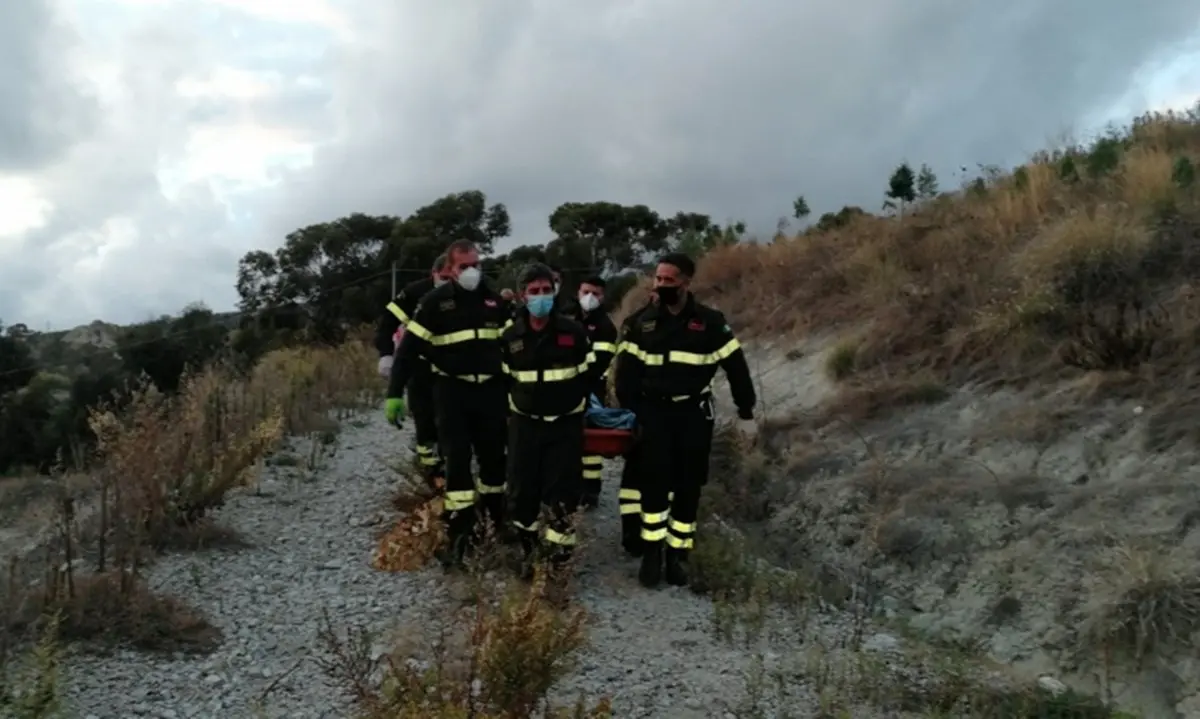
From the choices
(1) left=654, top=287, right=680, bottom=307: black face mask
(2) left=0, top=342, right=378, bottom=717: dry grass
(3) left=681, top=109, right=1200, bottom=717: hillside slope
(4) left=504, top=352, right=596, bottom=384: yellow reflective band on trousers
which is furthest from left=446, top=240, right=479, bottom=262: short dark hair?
(3) left=681, top=109, right=1200, bottom=717: hillside slope

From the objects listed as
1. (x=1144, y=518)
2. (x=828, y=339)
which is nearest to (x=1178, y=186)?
(x=828, y=339)

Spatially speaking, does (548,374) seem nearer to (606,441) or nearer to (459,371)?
(459,371)

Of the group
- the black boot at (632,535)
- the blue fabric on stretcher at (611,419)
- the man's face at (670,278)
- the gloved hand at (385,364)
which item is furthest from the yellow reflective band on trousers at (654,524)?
the gloved hand at (385,364)

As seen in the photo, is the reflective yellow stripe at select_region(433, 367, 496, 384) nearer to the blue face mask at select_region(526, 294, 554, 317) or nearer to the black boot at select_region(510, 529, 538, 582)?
the blue face mask at select_region(526, 294, 554, 317)

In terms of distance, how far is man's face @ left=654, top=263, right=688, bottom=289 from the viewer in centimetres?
730

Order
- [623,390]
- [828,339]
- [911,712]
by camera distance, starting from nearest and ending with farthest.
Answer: [911,712], [623,390], [828,339]

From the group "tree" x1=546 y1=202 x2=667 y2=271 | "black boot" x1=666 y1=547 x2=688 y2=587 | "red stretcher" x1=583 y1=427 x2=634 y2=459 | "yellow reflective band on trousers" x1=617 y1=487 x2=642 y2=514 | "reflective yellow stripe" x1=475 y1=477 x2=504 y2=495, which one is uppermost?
"tree" x1=546 y1=202 x2=667 y2=271

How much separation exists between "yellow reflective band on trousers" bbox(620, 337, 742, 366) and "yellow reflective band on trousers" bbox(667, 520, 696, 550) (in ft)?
3.74

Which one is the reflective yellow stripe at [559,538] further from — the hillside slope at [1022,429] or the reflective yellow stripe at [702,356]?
the hillside slope at [1022,429]

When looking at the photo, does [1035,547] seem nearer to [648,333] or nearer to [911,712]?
[911,712]

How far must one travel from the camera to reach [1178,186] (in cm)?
1055

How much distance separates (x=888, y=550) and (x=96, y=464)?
21.1ft

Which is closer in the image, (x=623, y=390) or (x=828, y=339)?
(x=623, y=390)

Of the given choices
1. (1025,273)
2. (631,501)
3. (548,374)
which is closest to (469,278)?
(548,374)
